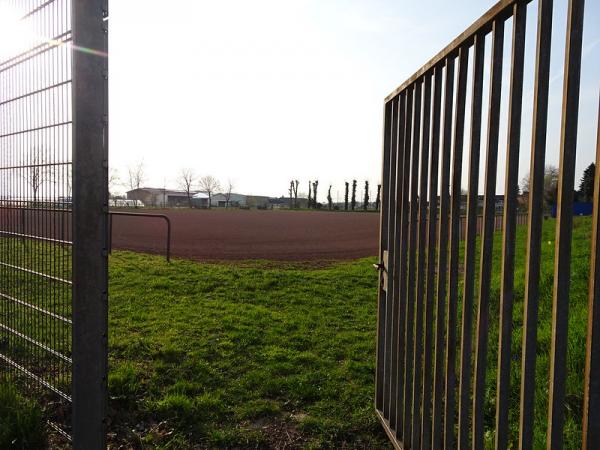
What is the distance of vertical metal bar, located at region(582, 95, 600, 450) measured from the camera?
128 cm

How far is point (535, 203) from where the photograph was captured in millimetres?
1518

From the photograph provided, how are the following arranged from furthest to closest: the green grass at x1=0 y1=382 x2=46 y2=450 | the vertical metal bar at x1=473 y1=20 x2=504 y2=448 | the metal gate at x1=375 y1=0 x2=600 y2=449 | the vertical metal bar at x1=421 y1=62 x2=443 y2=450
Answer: the green grass at x1=0 y1=382 x2=46 y2=450 → the vertical metal bar at x1=421 y1=62 x2=443 y2=450 → the vertical metal bar at x1=473 y1=20 x2=504 y2=448 → the metal gate at x1=375 y1=0 x2=600 y2=449

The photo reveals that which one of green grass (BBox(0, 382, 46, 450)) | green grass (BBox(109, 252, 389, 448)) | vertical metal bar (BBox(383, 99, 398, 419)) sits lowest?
green grass (BBox(109, 252, 389, 448))

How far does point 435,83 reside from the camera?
2.28 meters

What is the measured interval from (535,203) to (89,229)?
6.74ft

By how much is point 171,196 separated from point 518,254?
90.4 m

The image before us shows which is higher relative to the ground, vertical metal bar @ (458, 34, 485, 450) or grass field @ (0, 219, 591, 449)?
vertical metal bar @ (458, 34, 485, 450)

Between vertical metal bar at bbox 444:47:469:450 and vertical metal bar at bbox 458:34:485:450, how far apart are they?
8 centimetres

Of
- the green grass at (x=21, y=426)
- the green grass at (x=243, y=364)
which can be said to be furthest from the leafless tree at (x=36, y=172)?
the green grass at (x=243, y=364)

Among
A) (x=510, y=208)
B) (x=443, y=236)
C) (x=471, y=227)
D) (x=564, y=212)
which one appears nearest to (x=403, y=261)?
(x=443, y=236)

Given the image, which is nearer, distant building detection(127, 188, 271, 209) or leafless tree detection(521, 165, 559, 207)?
leafless tree detection(521, 165, 559, 207)

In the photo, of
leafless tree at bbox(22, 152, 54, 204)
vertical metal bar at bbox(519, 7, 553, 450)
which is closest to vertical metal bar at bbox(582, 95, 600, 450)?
vertical metal bar at bbox(519, 7, 553, 450)

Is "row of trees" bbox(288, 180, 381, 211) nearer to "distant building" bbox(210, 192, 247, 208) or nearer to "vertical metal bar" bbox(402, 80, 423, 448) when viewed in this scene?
"distant building" bbox(210, 192, 247, 208)

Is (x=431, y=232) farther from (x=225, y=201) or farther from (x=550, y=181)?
(x=225, y=201)
